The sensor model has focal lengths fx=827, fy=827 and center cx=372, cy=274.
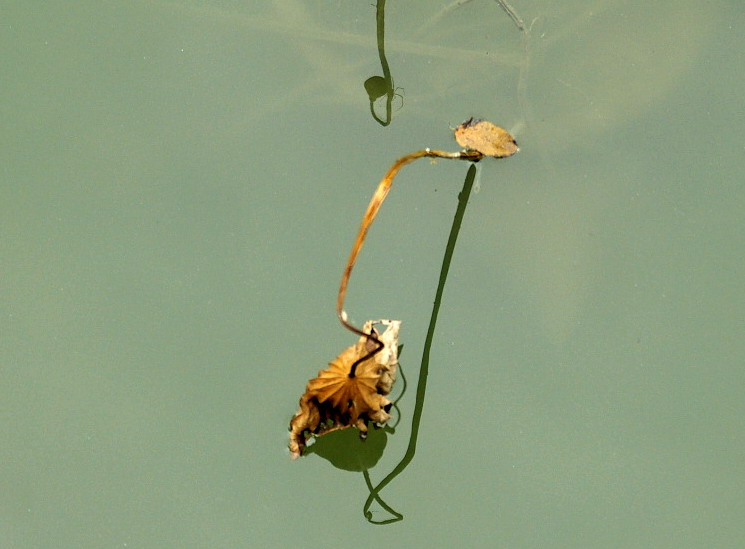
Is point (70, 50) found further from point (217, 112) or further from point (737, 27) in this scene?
point (737, 27)

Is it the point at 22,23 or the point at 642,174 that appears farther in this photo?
the point at 22,23

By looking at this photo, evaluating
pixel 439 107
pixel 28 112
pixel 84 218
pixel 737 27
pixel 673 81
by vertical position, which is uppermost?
pixel 737 27

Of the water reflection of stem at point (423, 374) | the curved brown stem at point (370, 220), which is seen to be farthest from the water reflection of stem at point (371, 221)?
the water reflection of stem at point (423, 374)

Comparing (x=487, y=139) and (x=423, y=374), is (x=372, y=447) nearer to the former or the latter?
(x=423, y=374)

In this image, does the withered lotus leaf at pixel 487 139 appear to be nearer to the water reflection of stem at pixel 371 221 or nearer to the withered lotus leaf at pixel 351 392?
the water reflection of stem at pixel 371 221

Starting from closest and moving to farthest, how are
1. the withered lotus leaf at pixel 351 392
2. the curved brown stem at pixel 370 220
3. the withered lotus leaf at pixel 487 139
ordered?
Result: the curved brown stem at pixel 370 220, the withered lotus leaf at pixel 351 392, the withered lotus leaf at pixel 487 139

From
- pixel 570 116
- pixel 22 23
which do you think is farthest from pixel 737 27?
pixel 22 23

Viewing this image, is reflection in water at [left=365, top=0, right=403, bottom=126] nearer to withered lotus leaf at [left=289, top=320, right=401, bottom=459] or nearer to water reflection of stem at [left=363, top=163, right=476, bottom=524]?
water reflection of stem at [left=363, top=163, right=476, bottom=524]
